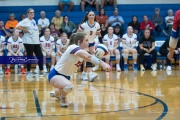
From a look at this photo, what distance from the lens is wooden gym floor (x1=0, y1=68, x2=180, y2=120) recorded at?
5531mm

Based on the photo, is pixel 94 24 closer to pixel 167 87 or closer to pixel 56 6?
pixel 167 87

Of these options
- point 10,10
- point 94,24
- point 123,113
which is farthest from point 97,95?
point 10,10

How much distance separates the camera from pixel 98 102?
6734 mm

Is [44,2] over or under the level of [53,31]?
over

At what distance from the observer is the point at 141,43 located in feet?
46.7

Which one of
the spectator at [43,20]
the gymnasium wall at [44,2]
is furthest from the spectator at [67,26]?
the gymnasium wall at [44,2]

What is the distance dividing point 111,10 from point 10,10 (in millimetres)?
4422

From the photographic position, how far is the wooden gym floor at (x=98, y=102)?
5.53 metres

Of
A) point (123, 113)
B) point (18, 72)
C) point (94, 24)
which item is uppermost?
point (94, 24)

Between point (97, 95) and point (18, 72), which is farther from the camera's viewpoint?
point (18, 72)

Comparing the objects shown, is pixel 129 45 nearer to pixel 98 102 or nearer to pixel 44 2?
pixel 44 2

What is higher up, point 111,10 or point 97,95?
point 111,10

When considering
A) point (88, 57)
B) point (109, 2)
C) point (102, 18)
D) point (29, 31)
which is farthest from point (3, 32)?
point (88, 57)

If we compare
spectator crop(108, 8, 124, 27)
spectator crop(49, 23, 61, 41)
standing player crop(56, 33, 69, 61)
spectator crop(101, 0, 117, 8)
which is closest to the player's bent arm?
standing player crop(56, 33, 69, 61)
